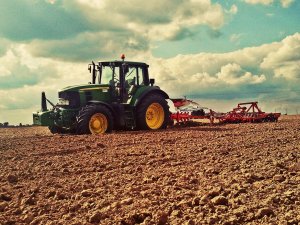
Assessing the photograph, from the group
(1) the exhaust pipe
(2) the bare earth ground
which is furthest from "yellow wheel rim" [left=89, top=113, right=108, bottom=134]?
(2) the bare earth ground

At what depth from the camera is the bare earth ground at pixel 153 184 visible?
4.54m

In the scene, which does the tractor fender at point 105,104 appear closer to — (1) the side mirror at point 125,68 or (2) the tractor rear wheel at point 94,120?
(2) the tractor rear wheel at point 94,120

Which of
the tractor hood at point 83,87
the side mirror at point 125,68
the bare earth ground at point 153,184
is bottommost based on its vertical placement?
the bare earth ground at point 153,184

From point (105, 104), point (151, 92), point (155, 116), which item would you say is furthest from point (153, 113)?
point (105, 104)

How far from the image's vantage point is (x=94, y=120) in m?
13.4

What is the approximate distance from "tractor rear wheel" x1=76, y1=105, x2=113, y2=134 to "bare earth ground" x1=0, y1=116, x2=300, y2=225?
3122 mm

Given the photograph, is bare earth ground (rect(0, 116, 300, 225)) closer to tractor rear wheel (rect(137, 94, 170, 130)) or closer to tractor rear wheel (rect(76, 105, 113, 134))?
tractor rear wheel (rect(76, 105, 113, 134))

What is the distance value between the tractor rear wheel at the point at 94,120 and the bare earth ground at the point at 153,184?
10.2 feet

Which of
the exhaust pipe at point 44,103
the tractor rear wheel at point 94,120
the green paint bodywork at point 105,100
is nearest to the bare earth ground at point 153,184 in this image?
the tractor rear wheel at point 94,120

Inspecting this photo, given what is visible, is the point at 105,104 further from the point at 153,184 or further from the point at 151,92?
the point at 153,184

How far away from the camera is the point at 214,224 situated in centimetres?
420

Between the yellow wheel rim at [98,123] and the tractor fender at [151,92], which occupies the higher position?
the tractor fender at [151,92]

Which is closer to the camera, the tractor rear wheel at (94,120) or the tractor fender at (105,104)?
the tractor rear wheel at (94,120)

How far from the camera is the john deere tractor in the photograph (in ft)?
45.1
